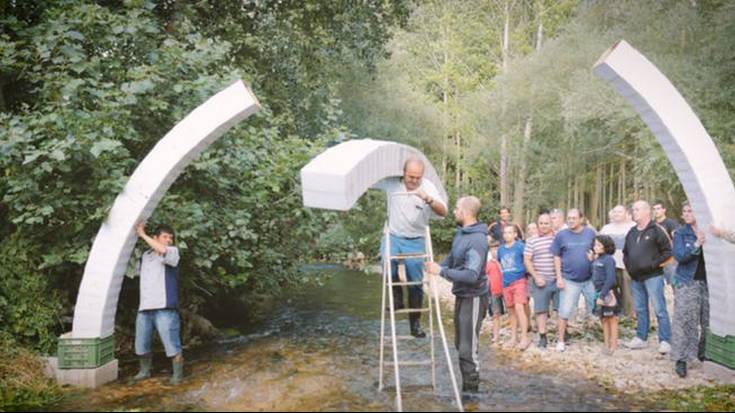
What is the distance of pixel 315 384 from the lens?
6281 millimetres

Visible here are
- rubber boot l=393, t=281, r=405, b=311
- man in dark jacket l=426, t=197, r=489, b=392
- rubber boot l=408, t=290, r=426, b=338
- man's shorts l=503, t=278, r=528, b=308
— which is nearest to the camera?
man in dark jacket l=426, t=197, r=489, b=392

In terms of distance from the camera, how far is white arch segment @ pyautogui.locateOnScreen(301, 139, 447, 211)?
18.0 feet

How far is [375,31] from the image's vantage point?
44.2 feet

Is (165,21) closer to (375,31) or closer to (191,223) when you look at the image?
(375,31)

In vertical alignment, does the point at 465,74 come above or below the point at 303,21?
above

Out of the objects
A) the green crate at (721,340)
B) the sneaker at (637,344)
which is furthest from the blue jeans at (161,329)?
→ the green crate at (721,340)

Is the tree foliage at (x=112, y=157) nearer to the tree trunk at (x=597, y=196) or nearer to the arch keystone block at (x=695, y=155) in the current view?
the arch keystone block at (x=695, y=155)

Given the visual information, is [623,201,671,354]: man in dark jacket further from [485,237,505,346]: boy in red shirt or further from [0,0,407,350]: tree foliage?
[0,0,407,350]: tree foliage

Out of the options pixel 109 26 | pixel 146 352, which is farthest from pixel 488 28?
pixel 146 352

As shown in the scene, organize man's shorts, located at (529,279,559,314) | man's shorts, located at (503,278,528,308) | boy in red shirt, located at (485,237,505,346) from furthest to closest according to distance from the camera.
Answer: boy in red shirt, located at (485,237,505,346)
man's shorts, located at (503,278,528,308)
man's shorts, located at (529,279,559,314)

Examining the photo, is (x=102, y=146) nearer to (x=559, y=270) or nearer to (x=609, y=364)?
(x=559, y=270)

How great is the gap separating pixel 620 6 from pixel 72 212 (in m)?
19.2

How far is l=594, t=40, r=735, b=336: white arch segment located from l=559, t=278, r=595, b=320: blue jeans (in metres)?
1.49

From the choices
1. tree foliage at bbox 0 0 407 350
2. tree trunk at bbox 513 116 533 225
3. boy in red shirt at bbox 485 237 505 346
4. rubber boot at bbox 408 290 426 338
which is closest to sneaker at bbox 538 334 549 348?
boy in red shirt at bbox 485 237 505 346
